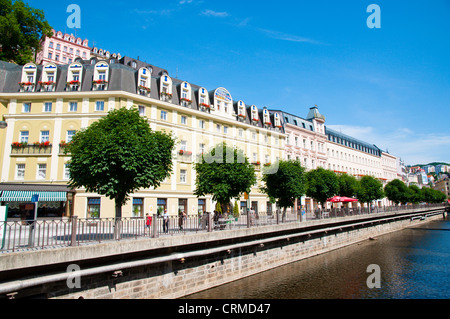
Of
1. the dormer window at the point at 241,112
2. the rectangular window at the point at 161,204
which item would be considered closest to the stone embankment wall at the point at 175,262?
the rectangular window at the point at 161,204

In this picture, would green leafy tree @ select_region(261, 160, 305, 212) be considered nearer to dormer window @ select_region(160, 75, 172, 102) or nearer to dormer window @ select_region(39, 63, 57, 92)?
dormer window @ select_region(160, 75, 172, 102)

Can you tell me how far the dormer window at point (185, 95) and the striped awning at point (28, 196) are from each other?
53.5ft

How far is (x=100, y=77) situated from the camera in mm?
32562

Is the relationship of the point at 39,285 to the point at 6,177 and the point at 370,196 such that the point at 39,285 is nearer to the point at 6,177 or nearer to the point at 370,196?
the point at 6,177

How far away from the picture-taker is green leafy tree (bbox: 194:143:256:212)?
21.5 meters

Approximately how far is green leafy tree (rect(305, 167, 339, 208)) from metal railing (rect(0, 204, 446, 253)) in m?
10.0

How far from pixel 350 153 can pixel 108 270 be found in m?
71.7

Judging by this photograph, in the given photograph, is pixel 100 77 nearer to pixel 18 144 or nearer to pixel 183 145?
pixel 18 144

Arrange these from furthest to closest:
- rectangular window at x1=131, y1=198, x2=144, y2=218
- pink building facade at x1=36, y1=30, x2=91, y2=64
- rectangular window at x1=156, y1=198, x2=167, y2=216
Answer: pink building facade at x1=36, y1=30, x2=91, y2=64 → rectangular window at x1=156, y1=198, x2=167, y2=216 → rectangular window at x1=131, y1=198, x2=144, y2=218

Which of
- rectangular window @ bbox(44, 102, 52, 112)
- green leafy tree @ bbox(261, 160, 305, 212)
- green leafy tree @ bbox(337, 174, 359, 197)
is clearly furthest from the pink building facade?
green leafy tree @ bbox(337, 174, 359, 197)

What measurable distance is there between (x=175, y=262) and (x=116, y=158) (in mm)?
5634

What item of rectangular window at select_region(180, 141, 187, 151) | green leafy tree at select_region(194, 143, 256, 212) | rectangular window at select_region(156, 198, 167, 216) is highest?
rectangular window at select_region(180, 141, 187, 151)

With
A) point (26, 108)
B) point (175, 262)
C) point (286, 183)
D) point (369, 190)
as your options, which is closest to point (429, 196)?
point (369, 190)

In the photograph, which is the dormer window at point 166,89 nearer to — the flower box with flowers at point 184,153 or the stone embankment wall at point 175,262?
the flower box with flowers at point 184,153
